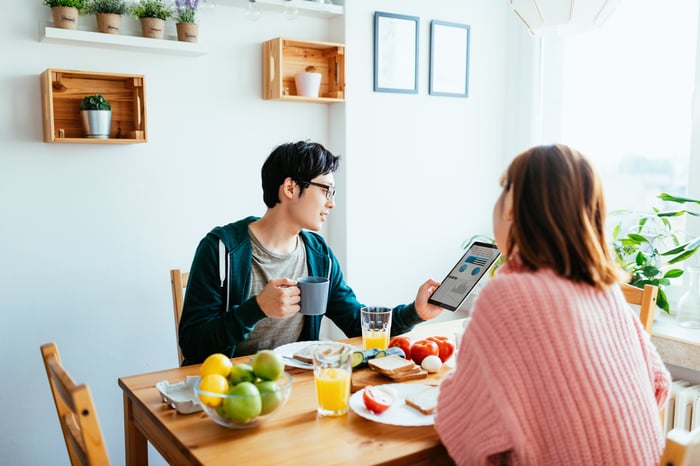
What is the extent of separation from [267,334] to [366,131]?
1114 mm

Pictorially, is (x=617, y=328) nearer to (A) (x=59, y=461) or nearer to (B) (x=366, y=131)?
(B) (x=366, y=131)

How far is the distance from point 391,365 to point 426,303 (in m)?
0.32

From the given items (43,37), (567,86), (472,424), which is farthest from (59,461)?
(567,86)

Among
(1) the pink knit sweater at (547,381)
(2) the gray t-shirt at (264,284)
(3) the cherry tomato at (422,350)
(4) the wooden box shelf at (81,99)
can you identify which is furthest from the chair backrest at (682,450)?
(4) the wooden box shelf at (81,99)

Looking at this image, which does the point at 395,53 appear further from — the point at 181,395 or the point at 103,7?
the point at 181,395

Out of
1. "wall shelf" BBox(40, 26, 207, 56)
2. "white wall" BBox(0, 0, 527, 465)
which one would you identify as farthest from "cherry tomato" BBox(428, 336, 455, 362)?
"wall shelf" BBox(40, 26, 207, 56)

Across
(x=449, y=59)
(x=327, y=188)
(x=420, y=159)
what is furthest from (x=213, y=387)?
(x=449, y=59)

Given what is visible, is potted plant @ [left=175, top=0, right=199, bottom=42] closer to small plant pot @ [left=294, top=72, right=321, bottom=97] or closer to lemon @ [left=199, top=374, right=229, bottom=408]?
small plant pot @ [left=294, top=72, right=321, bottom=97]

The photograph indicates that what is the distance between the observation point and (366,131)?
2.79 metres

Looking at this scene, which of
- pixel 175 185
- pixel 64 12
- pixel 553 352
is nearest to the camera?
pixel 553 352

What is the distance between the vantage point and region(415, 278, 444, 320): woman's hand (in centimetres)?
185

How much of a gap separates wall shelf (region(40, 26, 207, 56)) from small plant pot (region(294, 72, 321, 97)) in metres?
0.39

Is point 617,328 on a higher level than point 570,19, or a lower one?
lower

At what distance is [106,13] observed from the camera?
2.22m
